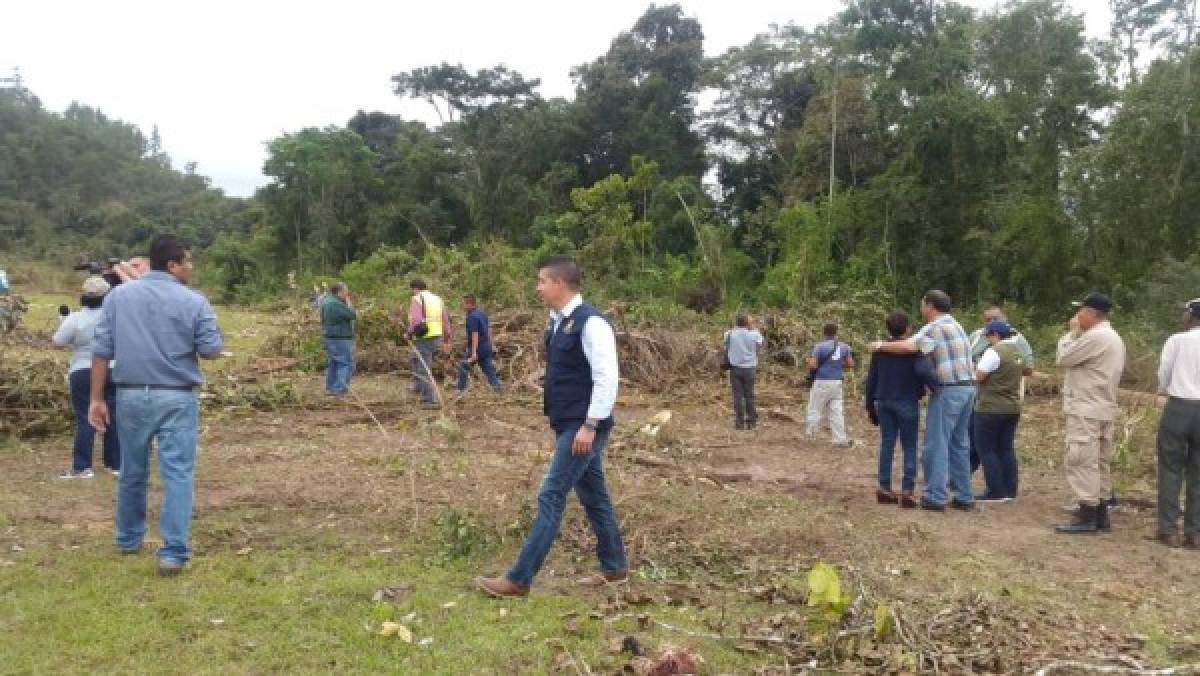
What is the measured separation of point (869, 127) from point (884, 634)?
90.2 feet

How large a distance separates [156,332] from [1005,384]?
648 cm

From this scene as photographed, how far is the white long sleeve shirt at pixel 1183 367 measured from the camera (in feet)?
20.4

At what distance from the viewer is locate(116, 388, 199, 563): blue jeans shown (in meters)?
4.86

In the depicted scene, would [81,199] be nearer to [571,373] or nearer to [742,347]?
[742,347]

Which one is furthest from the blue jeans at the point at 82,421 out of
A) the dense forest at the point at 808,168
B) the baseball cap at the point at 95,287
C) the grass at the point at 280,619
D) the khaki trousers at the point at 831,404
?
the dense forest at the point at 808,168

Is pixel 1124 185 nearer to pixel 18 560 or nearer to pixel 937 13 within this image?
pixel 937 13

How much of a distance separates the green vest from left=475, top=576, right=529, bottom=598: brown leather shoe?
4.79 metres

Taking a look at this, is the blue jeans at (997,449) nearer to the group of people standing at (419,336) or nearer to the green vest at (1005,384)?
the green vest at (1005,384)

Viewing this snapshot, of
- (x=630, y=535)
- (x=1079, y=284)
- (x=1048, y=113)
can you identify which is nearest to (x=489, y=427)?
(x=630, y=535)

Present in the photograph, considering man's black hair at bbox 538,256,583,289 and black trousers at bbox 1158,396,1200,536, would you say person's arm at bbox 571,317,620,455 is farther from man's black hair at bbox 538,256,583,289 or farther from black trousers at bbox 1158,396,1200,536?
black trousers at bbox 1158,396,1200,536

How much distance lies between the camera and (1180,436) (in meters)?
6.31

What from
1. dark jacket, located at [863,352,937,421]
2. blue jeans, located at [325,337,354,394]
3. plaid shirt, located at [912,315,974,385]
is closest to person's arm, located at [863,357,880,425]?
dark jacket, located at [863,352,937,421]

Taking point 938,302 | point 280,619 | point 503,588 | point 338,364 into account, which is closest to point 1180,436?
point 938,302

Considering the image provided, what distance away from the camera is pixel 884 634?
162 inches
